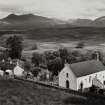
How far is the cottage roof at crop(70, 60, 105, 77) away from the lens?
4994 cm

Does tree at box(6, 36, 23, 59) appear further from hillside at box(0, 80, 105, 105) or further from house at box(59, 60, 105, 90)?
hillside at box(0, 80, 105, 105)

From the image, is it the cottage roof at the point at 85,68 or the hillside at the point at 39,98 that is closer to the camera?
the hillside at the point at 39,98

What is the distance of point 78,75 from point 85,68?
4995 millimetres

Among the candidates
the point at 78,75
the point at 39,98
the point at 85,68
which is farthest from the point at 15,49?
the point at 39,98

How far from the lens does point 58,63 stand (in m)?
73.9

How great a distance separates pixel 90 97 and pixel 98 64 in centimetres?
2300

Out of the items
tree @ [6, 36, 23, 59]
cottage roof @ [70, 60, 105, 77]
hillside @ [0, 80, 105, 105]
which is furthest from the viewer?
tree @ [6, 36, 23, 59]

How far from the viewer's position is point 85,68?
174 ft

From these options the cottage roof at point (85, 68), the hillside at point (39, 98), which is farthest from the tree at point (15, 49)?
the hillside at point (39, 98)

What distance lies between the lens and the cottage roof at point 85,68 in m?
49.9

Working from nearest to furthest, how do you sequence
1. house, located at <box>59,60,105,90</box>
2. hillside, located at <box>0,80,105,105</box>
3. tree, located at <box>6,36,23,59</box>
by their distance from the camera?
hillside, located at <box>0,80,105,105</box> → house, located at <box>59,60,105,90</box> → tree, located at <box>6,36,23,59</box>

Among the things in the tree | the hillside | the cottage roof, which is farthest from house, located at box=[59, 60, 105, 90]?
the tree

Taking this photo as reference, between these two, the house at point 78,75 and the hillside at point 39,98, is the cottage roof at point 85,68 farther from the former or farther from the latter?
the hillside at point 39,98

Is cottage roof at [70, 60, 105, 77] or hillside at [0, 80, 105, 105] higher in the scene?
cottage roof at [70, 60, 105, 77]
